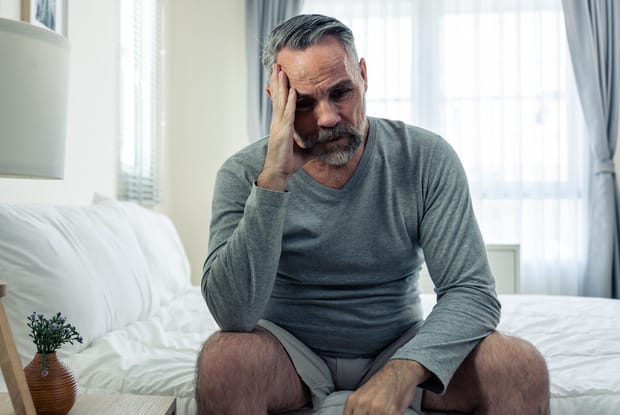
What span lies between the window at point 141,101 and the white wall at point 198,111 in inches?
9.0

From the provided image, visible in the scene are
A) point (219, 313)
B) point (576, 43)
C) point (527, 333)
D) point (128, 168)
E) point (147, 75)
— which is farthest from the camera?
point (576, 43)

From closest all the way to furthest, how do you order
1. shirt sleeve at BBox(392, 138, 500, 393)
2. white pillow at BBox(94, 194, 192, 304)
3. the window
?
1. shirt sleeve at BBox(392, 138, 500, 393)
2. white pillow at BBox(94, 194, 192, 304)
3. the window

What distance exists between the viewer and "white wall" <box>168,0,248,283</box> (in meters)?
3.91

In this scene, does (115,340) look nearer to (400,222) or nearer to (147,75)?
(400,222)

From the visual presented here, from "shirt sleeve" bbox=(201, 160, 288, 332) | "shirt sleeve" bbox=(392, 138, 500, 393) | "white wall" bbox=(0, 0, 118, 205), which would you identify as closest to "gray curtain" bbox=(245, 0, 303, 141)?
"white wall" bbox=(0, 0, 118, 205)

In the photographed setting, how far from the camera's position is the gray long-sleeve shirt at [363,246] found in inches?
48.9

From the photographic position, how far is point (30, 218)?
1617mm

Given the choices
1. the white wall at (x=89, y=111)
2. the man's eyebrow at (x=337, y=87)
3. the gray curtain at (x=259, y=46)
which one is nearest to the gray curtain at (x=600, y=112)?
the gray curtain at (x=259, y=46)

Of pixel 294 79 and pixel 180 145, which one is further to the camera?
pixel 180 145

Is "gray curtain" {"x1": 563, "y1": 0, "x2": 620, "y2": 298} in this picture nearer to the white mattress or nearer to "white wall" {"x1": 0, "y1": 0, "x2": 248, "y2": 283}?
the white mattress

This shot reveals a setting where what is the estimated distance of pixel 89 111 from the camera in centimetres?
257

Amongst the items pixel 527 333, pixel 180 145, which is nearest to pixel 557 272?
pixel 527 333

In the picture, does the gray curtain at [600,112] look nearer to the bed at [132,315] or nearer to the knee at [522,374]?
the bed at [132,315]

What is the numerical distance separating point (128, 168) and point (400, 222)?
204cm
